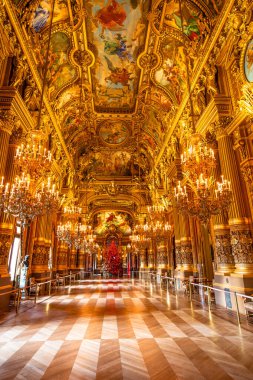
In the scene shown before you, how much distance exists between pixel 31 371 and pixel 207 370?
255cm

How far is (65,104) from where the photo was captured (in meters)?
15.4

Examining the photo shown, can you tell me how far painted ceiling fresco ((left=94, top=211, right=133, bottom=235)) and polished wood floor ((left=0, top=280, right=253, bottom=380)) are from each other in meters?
32.7

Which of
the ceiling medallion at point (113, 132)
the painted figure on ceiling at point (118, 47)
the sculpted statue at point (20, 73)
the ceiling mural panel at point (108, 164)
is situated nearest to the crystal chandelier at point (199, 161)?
the sculpted statue at point (20, 73)

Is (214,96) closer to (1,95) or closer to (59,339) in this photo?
(1,95)

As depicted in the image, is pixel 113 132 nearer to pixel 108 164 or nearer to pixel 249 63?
pixel 108 164

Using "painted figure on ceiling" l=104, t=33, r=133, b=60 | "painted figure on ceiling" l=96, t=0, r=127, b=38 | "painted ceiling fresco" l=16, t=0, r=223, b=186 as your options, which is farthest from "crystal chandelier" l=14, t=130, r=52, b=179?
"painted figure on ceiling" l=104, t=33, r=133, b=60

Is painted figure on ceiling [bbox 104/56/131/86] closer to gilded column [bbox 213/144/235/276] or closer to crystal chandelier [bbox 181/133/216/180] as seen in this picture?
crystal chandelier [bbox 181/133/216/180]

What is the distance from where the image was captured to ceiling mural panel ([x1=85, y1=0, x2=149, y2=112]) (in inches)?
436

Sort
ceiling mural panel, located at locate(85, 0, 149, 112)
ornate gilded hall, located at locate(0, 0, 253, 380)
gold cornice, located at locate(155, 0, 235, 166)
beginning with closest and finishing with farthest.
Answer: ornate gilded hall, located at locate(0, 0, 253, 380) < gold cornice, located at locate(155, 0, 235, 166) < ceiling mural panel, located at locate(85, 0, 149, 112)

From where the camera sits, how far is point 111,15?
11359 mm

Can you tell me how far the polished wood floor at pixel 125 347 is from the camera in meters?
3.38

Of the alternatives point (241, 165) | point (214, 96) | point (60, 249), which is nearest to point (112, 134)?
point (60, 249)

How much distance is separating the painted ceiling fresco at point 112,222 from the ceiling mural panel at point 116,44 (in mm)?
24947

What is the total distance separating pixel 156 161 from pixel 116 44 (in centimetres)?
1008
